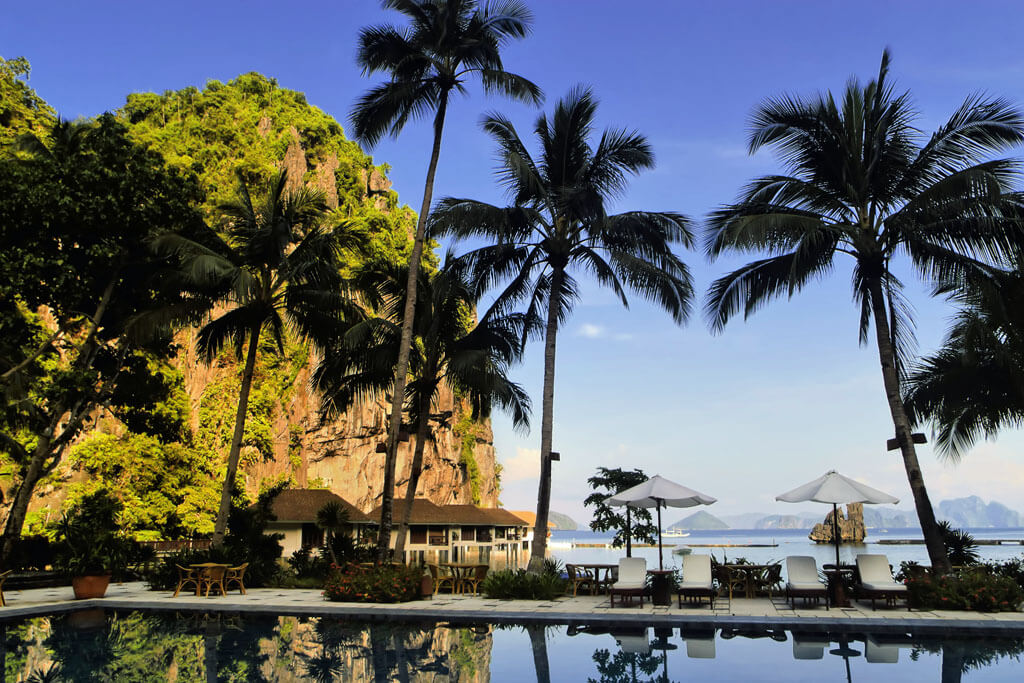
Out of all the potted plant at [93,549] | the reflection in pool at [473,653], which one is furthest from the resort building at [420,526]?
the reflection in pool at [473,653]

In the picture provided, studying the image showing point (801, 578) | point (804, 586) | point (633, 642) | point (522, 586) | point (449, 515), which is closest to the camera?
point (633, 642)

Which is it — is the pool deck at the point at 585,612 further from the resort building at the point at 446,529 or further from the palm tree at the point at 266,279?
the resort building at the point at 446,529

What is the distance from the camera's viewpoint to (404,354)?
53.5ft

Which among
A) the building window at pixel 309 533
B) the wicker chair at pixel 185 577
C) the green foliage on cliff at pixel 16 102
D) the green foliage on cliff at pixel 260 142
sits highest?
the green foliage on cliff at pixel 260 142

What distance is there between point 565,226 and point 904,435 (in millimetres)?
8536

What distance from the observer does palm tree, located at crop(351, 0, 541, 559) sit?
1673cm

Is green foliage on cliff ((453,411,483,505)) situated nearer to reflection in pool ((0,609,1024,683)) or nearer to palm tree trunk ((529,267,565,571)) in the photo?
palm tree trunk ((529,267,565,571))

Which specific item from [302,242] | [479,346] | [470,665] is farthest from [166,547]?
[470,665]

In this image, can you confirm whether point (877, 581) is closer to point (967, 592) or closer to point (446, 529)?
point (967, 592)

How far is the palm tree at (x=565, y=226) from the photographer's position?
16.8 metres

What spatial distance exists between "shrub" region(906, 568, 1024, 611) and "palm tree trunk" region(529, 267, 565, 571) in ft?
23.2

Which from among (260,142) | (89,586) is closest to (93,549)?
(89,586)

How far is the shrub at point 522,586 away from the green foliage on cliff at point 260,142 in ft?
127

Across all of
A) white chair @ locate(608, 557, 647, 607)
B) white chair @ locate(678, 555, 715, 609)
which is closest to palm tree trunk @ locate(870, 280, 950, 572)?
white chair @ locate(678, 555, 715, 609)
